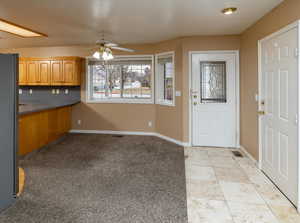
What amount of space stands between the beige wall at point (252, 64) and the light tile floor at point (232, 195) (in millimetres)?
541

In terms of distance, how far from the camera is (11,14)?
3383 millimetres

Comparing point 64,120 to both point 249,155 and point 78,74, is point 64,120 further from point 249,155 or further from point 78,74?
point 249,155

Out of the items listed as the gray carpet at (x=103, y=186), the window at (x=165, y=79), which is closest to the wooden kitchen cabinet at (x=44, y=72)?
the gray carpet at (x=103, y=186)

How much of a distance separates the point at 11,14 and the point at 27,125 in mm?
1864

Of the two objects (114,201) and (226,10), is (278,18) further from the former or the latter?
(114,201)

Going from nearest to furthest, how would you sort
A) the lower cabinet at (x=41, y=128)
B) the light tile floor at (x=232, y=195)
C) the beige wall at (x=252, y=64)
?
the light tile floor at (x=232, y=195)
the beige wall at (x=252, y=64)
the lower cabinet at (x=41, y=128)

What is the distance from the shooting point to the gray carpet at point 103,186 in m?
2.25

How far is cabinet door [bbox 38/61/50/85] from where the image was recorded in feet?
19.0

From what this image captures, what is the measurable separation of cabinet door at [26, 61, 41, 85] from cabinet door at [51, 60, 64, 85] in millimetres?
432

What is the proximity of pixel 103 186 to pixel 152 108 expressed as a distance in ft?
10.6

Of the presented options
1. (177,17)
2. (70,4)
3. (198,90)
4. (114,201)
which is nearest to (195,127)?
(198,90)

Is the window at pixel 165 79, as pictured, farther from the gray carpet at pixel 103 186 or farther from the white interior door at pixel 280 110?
the white interior door at pixel 280 110

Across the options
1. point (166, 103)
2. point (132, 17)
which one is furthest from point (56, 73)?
point (132, 17)

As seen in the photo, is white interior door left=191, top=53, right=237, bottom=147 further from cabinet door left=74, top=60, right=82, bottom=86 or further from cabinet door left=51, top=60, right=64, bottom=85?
cabinet door left=51, top=60, right=64, bottom=85
